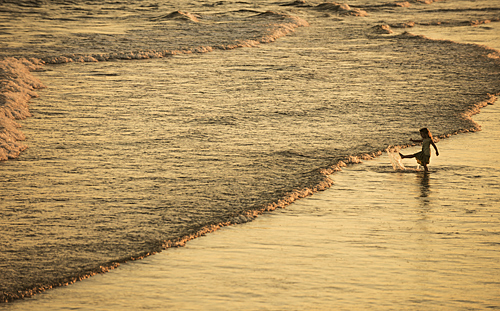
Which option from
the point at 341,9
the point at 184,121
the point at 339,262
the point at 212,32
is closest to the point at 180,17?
the point at 212,32

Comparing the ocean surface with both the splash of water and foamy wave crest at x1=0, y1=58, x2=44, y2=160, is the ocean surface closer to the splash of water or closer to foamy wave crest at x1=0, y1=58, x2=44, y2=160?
foamy wave crest at x1=0, y1=58, x2=44, y2=160

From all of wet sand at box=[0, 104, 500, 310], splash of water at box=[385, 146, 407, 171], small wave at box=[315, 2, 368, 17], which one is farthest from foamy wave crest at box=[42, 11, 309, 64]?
wet sand at box=[0, 104, 500, 310]

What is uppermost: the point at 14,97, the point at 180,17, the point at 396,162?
the point at 180,17

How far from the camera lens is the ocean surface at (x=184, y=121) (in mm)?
6496

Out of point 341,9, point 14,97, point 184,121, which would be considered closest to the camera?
point 184,121

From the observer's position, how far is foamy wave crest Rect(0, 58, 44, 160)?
922 cm

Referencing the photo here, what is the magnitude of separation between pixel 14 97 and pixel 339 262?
8.37 m

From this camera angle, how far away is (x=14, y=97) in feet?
39.0

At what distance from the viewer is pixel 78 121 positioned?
422 inches

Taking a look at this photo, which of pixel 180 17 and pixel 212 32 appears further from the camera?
pixel 180 17

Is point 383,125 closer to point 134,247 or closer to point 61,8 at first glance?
point 134,247

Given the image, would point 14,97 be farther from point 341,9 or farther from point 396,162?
point 341,9

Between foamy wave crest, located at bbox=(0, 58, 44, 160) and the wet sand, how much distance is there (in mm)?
4287

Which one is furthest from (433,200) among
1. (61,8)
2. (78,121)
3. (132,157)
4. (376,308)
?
(61,8)
